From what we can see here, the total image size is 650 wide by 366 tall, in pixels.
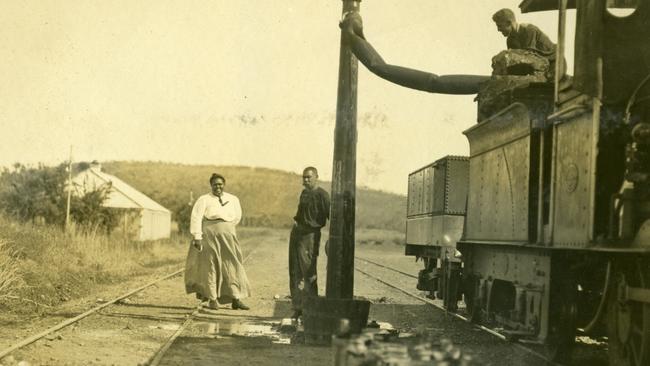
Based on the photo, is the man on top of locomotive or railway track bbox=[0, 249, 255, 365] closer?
railway track bbox=[0, 249, 255, 365]

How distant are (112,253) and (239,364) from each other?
20.0 meters

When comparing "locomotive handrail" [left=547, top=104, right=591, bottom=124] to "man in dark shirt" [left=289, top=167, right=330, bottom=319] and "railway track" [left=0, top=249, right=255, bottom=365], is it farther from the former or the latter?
"man in dark shirt" [left=289, top=167, right=330, bottom=319]

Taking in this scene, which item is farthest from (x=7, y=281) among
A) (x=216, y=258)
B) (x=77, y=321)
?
(x=216, y=258)

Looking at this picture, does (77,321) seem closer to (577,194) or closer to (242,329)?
(242,329)

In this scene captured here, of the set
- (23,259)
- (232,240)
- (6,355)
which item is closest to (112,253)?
(23,259)

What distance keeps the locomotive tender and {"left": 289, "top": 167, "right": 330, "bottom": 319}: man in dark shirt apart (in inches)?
113

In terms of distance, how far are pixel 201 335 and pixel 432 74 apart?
4340mm

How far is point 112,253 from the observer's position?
28.8m

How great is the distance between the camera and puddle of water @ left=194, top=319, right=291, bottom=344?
12.0 metres

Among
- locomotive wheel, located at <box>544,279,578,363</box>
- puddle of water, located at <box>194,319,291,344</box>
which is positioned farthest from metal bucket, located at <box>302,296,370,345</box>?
locomotive wheel, located at <box>544,279,578,363</box>

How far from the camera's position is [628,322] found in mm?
7680

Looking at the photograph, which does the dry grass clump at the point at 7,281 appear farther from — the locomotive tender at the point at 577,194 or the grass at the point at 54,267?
the locomotive tender at the point at 577,194

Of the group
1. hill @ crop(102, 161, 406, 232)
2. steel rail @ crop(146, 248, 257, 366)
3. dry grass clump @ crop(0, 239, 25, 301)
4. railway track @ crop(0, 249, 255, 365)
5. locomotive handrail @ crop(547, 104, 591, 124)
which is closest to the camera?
locomotive handrail @ crop(547, 104, 591, 124)

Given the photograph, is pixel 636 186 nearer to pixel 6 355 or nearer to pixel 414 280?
pixel 6 355
